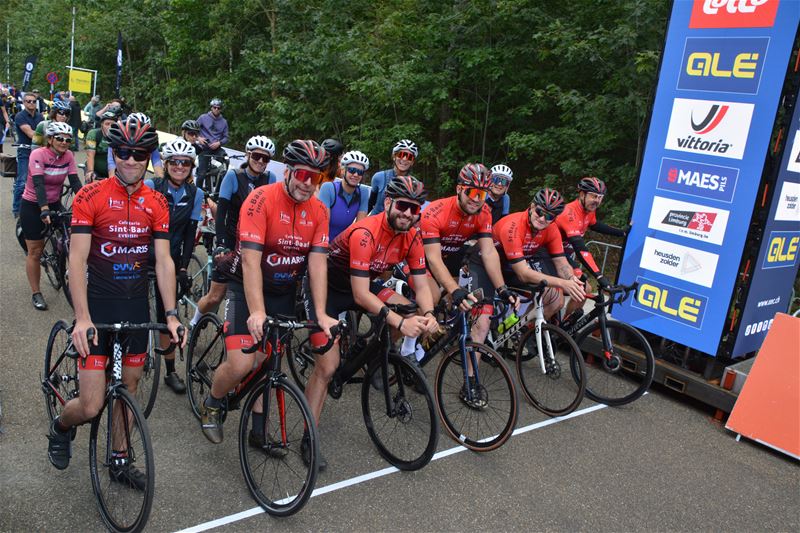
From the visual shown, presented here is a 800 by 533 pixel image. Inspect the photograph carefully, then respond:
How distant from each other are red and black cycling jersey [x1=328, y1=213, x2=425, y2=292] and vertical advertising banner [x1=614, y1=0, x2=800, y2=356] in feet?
9.97

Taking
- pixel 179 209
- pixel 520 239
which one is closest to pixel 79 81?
pixel 179 209

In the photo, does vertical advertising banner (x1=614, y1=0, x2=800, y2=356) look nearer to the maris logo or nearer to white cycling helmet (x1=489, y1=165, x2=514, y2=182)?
white cycling helmet (x1=489, y1=165, x2=514, y2=182)

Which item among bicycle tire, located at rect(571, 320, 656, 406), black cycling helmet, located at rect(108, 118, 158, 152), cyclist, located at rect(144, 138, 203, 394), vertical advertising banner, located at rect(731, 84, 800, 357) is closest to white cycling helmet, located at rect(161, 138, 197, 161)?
cyclist, located at rect(144, 138, 203, 394)

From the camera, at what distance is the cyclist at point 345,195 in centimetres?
637

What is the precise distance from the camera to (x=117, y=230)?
3.59 meters

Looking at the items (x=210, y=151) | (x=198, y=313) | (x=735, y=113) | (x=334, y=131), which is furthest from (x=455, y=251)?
(x=334, y=131)

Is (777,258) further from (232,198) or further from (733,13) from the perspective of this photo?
(232,198)

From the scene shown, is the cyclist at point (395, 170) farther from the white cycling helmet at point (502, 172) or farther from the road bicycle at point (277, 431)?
the road bicycle at point (277, 431)

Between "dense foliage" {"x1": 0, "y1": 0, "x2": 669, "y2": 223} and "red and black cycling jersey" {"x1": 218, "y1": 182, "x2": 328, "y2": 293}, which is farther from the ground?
"dense foliage" {"x1": 0, "y1": 0, "x2": 669, "y2": 223}

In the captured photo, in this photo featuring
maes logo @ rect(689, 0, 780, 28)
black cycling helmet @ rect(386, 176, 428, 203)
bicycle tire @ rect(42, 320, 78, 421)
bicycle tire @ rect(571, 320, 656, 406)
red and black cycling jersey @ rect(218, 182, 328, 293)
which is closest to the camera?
red and black cycling jersey @ rect(218, 182, 328, 293)

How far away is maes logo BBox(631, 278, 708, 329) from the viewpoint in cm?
607

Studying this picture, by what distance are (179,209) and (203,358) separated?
4.60ft

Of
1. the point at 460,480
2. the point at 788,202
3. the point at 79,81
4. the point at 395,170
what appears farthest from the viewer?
the point at 79,81

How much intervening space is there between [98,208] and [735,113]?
5448mm
